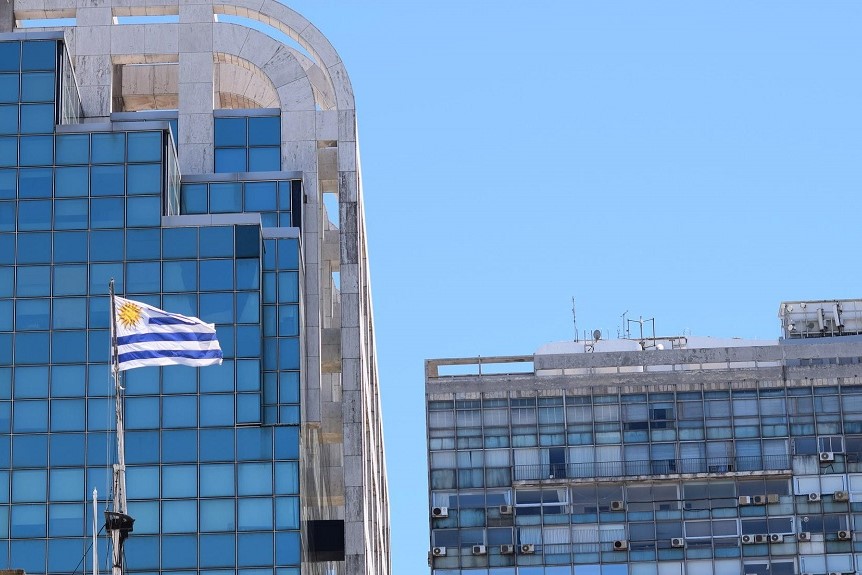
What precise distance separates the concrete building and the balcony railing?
0.19 ft

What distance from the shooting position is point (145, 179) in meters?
119

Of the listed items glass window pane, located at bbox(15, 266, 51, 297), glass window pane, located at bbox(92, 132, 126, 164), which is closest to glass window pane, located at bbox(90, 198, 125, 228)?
glass window pane, located at bbox(92, 132, 126, 164)

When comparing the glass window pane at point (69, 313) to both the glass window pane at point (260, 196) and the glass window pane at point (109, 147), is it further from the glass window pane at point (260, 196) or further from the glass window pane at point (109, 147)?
the glass window pane at point (260, 196)

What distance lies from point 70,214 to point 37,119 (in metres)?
5.75

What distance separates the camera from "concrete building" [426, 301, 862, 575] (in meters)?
127

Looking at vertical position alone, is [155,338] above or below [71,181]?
below

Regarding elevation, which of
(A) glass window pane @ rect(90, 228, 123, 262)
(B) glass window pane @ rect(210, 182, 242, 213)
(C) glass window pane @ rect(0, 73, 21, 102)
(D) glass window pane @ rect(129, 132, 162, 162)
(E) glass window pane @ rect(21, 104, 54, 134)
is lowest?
(A) glass window pane @ rect(90, 228, 123, 262)

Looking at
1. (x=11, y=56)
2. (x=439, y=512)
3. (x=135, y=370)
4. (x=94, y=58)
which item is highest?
(x=94, y=58)

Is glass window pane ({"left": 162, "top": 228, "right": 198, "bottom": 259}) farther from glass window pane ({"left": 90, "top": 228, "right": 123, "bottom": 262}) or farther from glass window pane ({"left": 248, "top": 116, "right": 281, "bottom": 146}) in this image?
glass window pane ({"left": 248, "top": 116, "right": 281, "bottom": 146})

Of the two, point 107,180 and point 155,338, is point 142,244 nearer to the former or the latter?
point 107,180

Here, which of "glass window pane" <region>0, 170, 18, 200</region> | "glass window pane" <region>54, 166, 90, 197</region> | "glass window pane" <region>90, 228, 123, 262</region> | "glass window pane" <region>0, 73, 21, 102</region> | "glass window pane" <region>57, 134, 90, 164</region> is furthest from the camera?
"glass window pane" <region>0, 73, 21, 102</region>

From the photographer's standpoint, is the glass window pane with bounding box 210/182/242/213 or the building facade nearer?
the building facade

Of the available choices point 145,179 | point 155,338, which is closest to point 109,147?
point 145,179

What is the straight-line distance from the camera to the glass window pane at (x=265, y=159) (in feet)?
419
